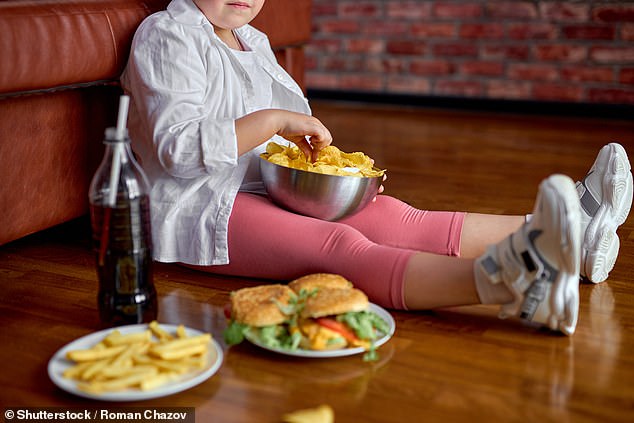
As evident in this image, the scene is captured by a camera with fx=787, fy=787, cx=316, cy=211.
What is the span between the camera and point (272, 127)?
4.73ft

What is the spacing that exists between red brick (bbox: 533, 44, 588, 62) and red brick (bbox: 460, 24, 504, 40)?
0.19 metres

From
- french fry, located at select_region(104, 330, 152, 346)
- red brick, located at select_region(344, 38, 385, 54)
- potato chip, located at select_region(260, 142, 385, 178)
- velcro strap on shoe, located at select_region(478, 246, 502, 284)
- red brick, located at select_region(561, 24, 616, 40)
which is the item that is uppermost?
red brick, located at select_region(561, 24, 616, 40)

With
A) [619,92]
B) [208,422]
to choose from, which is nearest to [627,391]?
[208,422]

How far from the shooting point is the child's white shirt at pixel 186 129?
141 cm

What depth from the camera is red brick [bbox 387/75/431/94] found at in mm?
3897

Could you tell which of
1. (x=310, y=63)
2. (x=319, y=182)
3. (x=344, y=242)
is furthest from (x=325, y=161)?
(x=310, y=63)

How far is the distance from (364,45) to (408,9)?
0.30m

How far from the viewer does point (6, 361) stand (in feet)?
3.88

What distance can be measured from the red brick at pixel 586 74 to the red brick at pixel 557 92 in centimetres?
4

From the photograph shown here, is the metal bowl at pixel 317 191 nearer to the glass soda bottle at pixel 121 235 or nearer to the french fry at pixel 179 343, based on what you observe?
the glass soda bottle at pixel 121 235

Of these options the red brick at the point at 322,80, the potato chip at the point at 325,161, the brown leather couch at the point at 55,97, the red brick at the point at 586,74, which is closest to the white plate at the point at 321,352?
the potato chip at the point at 325,161

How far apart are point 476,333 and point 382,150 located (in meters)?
1.68

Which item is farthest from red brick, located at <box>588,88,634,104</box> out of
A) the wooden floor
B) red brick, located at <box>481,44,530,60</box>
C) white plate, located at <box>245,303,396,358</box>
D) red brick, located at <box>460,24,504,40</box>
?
white plate, located at <box>245,303,396,358</box>

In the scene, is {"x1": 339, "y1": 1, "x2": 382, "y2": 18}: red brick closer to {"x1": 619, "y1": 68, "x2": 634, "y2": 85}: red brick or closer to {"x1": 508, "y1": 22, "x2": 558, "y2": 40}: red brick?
{"x1": 508, "y1": 22, "x2": 558, "y2": 40}: red brick
